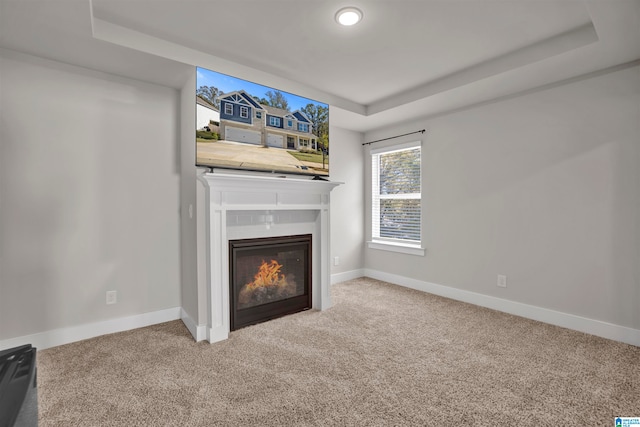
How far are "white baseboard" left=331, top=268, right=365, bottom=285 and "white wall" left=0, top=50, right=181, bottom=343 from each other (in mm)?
2084

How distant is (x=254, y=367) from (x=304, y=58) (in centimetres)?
257

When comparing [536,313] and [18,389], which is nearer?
[18,389]

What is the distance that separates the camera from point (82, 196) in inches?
99.4

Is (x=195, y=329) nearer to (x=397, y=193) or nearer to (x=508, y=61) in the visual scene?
(x=397, y=193)

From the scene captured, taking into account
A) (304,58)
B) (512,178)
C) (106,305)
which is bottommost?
(106,305)

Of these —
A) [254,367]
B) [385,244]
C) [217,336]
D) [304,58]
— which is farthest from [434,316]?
[304,58]

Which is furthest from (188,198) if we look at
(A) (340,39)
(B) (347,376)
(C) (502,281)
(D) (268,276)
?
(C) (502,281)

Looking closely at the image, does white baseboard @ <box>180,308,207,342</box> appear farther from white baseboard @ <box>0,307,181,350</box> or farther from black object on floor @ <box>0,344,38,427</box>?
black object on floor @ <box>0,344,38,427</box>

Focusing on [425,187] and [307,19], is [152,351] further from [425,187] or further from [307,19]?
[425,187]

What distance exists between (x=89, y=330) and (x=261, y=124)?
7.76ft

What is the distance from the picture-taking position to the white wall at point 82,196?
2.28m

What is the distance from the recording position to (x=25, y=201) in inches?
90.8

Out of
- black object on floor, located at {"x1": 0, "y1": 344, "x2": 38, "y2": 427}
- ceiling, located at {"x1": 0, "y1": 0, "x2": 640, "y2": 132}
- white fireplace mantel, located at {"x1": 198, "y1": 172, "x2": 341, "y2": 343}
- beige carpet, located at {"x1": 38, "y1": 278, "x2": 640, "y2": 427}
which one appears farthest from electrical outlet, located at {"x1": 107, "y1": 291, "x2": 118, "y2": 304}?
black object on floor, located at {"x1": 0, "y1": 344, "x2": 38, "y2": 427}

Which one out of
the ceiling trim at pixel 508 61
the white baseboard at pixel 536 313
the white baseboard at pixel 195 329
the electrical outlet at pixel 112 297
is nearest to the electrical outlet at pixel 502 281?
the white baseboard at pixel 536 313
